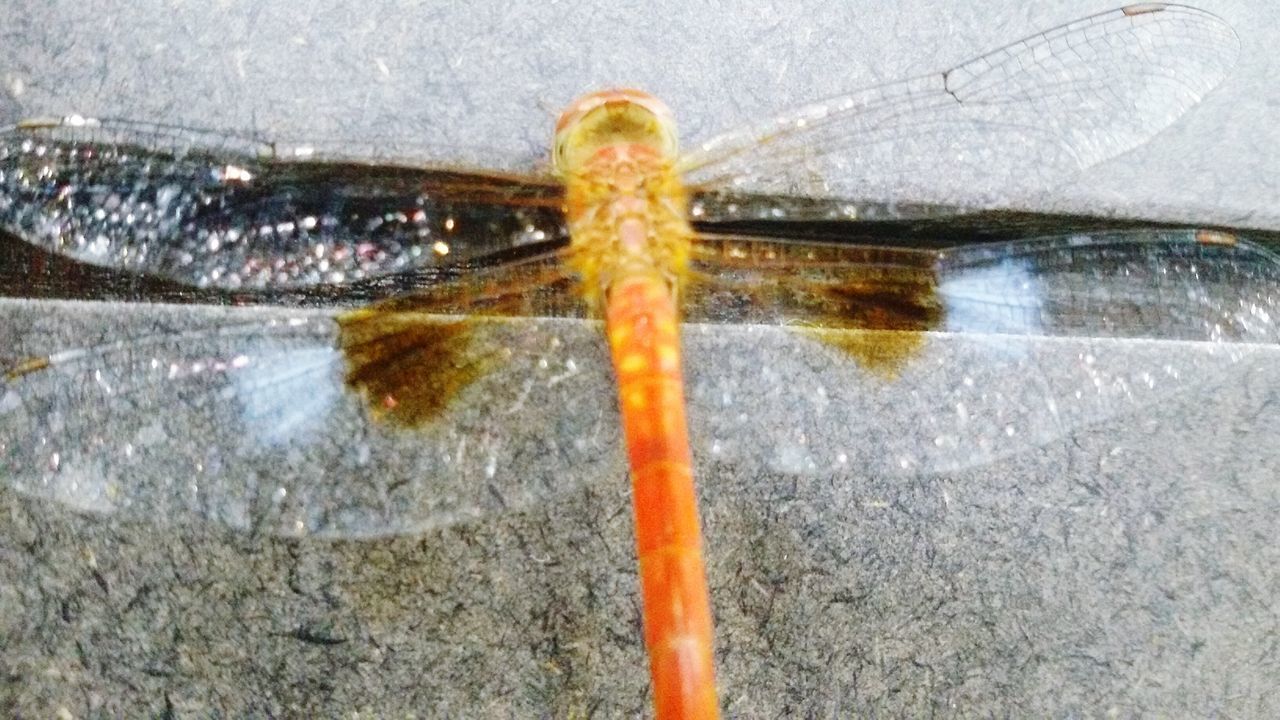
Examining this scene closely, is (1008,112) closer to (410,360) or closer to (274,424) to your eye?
(410,360)

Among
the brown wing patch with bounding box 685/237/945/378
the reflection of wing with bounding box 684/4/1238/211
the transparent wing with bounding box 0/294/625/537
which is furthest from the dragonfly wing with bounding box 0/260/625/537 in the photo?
the reflection of wing with bounding box 684/4/1238/211

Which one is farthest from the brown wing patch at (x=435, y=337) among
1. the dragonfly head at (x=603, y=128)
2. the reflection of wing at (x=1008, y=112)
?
the reflection of wing at (x=1008, y=112)

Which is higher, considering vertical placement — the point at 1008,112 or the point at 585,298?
the point at 1008,112

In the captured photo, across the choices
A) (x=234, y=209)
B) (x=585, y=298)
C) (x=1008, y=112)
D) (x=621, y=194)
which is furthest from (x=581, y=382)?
(x=1008, y=112)

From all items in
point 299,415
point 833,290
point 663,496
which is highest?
point 833,290

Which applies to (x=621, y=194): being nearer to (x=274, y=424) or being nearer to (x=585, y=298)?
(x=585, y=298)

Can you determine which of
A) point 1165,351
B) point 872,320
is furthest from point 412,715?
point 1165,351

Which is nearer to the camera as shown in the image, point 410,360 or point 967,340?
point 410,360
